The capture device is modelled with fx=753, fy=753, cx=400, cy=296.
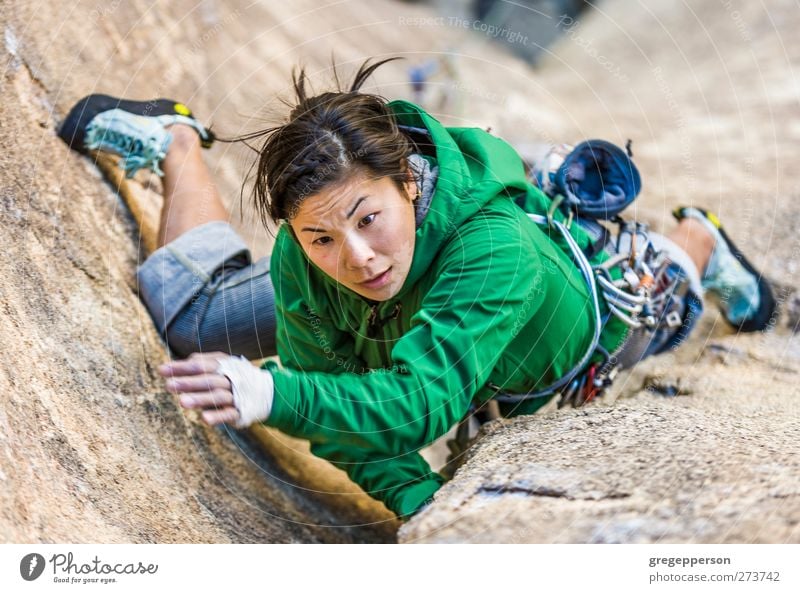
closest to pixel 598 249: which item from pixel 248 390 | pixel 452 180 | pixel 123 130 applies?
pixel 452 180

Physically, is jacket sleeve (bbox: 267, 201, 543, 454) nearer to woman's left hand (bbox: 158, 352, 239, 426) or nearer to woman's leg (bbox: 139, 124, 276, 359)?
→ woman's left hand (bbox: 158, 352, 239, 426)

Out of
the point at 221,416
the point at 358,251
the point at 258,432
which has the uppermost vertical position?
the point at 358,251

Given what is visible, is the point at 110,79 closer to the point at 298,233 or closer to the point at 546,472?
the point at 298,233

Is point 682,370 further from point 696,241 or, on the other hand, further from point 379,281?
point 379,281

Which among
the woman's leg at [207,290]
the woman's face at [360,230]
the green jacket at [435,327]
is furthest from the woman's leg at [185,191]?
the woman's face at [360,230]

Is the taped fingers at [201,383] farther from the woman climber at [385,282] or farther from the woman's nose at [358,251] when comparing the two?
the woman's nose at [358,251]

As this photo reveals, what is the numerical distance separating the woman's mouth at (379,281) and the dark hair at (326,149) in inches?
2.5

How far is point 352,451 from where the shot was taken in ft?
2.16

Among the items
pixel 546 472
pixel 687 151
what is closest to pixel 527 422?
pixel 546 472

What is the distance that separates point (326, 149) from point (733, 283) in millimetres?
589

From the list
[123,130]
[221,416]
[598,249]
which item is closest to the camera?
[221,416]

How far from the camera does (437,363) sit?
0.51m

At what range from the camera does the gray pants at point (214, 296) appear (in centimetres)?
77

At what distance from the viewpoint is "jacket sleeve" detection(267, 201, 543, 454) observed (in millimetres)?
500
